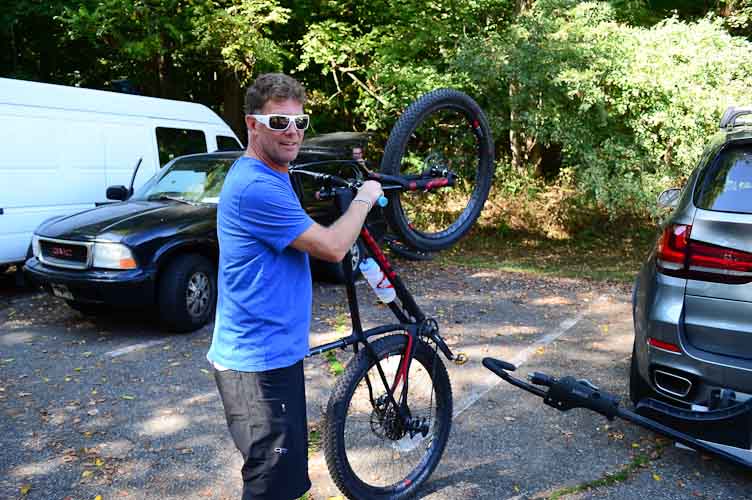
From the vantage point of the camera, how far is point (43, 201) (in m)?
8.05

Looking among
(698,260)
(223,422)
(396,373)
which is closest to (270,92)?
(396,373)

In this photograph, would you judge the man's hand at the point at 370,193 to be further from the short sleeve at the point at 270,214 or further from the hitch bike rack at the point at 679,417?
the hitch bike rack at the point at 679,417

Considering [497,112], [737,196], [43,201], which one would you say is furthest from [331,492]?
[497,112]

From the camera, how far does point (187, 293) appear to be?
6.50 meters

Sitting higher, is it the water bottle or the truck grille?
the water bottle

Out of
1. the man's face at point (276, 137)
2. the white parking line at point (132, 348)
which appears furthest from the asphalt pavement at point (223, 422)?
the man's face at point (276, 137)

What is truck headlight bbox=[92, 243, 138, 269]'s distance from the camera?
6.17 metres

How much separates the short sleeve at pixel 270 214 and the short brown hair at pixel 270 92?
11.0 inches

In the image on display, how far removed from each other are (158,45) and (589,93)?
7.39m

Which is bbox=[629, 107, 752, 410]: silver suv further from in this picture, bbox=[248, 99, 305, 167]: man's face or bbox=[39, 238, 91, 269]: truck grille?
bbox=[39, 238, 91, 269]: truck grille

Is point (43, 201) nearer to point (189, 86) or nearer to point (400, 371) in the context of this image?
point (400, 371)

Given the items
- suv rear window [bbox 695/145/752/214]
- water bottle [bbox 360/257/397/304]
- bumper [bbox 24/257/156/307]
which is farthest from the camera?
bumper [bbox 24/257/156/307]

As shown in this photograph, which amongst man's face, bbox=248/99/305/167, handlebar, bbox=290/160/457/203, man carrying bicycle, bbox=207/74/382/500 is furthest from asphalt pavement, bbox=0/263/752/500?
man's face, bbox=248/99/305/167

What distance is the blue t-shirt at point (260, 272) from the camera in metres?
2.40
